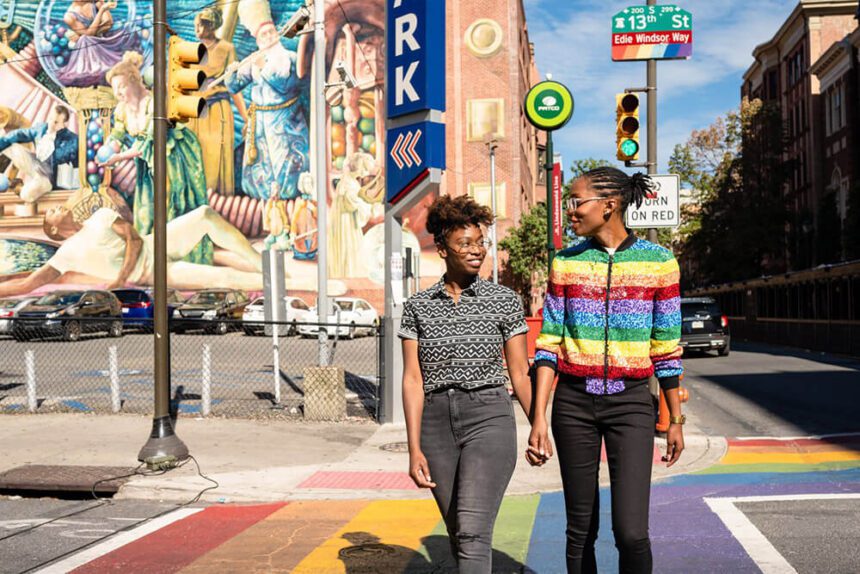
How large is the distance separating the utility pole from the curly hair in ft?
23.6

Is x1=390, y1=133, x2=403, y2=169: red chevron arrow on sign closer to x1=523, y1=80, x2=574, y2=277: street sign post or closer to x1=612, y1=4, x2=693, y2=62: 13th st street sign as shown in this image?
x1=523, y1=80, x2=574, y2=277: street sign post

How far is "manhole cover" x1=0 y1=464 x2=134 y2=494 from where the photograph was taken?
8.00 metres

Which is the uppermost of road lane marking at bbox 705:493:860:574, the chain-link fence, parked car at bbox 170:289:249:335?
parked car at bbox 170:289:249:335

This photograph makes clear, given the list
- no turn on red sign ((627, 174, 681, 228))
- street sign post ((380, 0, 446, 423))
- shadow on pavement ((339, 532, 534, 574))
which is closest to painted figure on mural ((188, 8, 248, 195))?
street sign post ((380, 0, 446, 423))

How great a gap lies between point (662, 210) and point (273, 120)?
4091 cm

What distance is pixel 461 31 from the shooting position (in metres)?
48.8

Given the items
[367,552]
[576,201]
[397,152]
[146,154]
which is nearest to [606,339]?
[576,201]

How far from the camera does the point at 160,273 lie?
8711 mm

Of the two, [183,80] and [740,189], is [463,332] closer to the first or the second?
[183,80]

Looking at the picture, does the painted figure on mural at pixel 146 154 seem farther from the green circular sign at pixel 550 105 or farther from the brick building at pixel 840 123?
the green circular sign at pixel 550 105

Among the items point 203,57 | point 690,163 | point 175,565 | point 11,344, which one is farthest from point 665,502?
point 690,163

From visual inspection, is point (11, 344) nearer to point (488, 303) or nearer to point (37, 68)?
point (488, 303)

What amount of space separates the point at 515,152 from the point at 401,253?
1461 inches

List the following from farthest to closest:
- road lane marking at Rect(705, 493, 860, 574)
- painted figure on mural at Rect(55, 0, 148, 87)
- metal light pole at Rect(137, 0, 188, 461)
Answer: painted figure on mural at Rect(55, 0, 148, 87)
metal light pole at Rect(137, 0, 188, 461)
road lane marking at Rect(705, 493, 860, 574)
